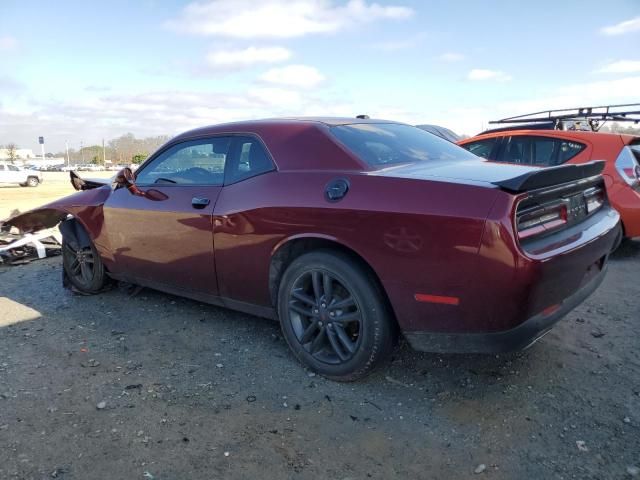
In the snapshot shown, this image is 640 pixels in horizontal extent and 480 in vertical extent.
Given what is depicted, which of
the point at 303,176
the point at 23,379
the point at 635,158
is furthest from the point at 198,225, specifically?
the point at 635,158

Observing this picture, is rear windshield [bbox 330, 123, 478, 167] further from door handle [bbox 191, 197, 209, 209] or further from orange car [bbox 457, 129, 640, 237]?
orange car [bbox 457, 129, 640, 237]

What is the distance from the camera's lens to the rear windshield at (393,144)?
3.10m

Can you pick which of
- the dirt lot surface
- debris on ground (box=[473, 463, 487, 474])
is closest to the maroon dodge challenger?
debris on ground (box=[473, 463, 487, 474])

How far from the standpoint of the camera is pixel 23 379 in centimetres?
309

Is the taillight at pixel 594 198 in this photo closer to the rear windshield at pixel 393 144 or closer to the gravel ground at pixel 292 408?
the rear windshield at pixel 393 144

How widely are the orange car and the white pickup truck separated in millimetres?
29402

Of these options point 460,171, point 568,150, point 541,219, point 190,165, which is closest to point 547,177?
point 541,219

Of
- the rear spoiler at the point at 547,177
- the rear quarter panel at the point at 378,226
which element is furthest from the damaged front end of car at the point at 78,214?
the rear spoiler at the point at 547,177

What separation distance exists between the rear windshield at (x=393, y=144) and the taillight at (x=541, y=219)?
2.94 ft

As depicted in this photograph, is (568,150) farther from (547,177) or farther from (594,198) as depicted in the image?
(547,177)

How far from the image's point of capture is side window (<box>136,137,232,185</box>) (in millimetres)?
3562

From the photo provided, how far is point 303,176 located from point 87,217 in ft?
8.19

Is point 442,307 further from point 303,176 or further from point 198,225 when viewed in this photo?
point 198,225

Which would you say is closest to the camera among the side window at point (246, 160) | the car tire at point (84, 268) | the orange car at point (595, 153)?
the side window at point (246, 160)
